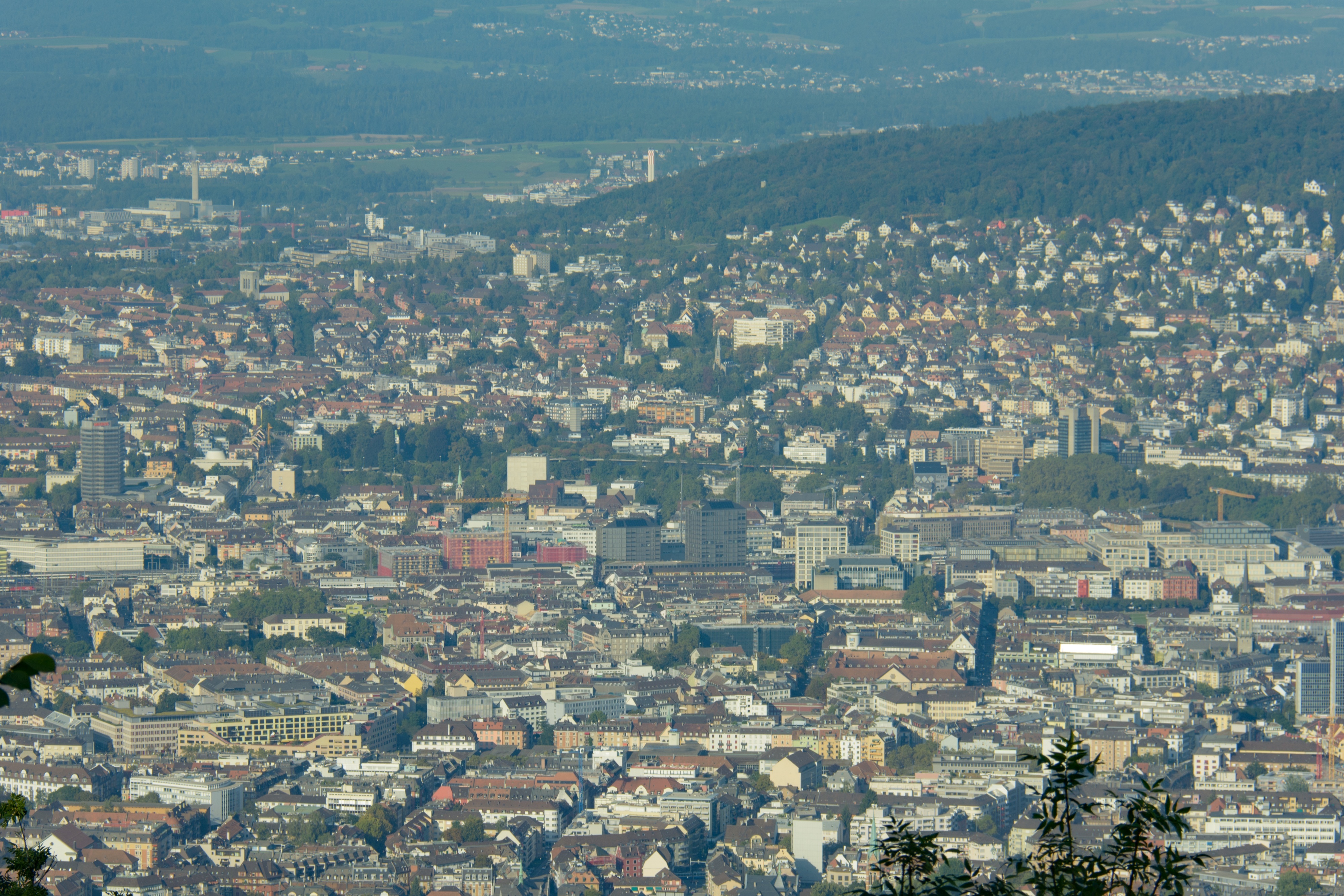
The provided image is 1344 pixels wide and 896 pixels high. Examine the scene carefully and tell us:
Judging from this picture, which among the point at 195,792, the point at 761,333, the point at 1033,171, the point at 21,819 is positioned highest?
the point at 1033,171

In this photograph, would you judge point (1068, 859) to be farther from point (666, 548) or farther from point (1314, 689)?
point (666, 548)

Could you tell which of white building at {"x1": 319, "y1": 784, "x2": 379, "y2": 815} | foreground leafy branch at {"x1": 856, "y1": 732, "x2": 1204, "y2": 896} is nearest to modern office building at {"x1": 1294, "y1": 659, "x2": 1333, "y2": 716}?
white building at {"x1": 319, "y1": 784, "x2": 379, "y2": 815}

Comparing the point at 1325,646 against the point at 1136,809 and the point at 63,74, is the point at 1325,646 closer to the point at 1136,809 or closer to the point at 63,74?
the point at 1136,809

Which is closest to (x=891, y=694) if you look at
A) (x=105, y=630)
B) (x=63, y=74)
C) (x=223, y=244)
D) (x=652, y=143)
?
(x=105, y=630)

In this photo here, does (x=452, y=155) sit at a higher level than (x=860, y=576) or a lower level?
higher

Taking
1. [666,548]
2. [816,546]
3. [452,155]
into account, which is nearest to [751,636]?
[816,546]

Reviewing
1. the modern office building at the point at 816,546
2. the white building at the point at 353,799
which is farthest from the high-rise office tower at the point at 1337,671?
the white building at the point at 353,799
